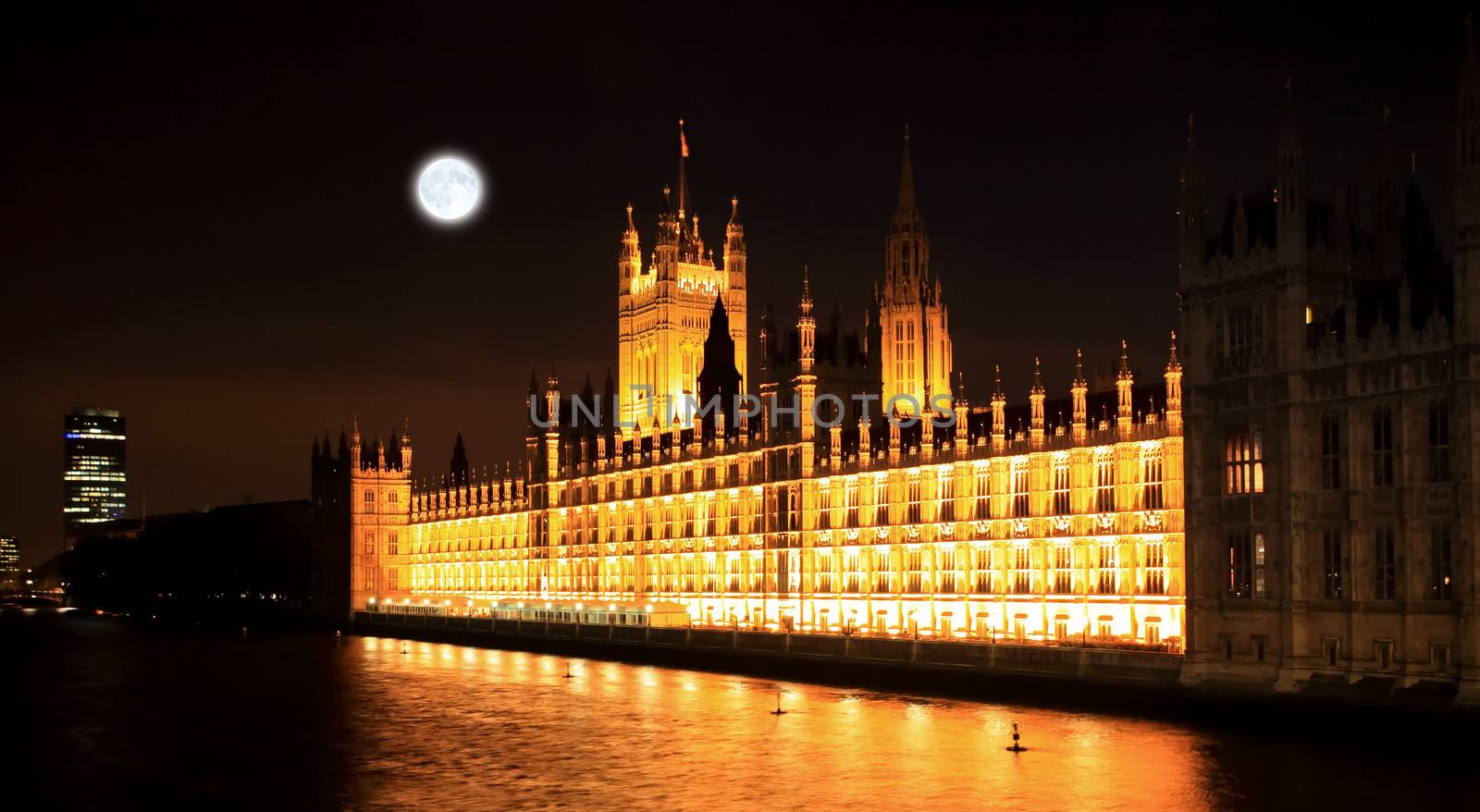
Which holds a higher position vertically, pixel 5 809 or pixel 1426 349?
pixel 1426 349

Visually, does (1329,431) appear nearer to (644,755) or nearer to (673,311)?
(644,755)

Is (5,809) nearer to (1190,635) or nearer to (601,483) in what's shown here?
(1190,635)

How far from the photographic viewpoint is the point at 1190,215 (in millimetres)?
61531

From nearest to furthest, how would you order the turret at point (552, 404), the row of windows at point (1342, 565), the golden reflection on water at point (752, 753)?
the golden reflection on water at point (752, 753) < the row of windows at point (1342, 565) < the turret at point (552, 404)

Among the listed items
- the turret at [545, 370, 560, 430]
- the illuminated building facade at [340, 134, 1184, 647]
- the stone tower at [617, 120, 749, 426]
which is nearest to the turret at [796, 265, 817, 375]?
the illuminated building facade at [340, 134, 1184, 647]

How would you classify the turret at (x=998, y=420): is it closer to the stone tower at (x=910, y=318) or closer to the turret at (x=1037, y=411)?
the turret at (x=1037, y=411)

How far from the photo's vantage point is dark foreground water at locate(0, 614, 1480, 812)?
4425cm

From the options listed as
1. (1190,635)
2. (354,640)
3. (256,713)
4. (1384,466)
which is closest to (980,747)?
(1190,635)

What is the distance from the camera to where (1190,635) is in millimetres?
59500

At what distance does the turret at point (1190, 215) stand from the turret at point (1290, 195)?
377cm

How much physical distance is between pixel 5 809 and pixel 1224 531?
140 feet

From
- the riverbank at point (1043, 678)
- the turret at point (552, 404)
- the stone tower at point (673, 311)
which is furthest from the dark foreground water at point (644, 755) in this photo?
the stone tower at point (673, 311)

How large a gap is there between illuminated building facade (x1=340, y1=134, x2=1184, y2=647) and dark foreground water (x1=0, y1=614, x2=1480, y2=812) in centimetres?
1323

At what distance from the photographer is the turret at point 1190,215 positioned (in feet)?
200
